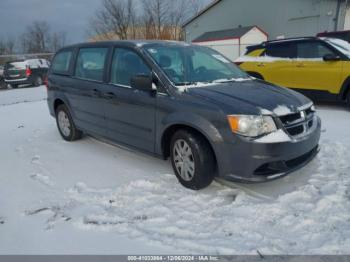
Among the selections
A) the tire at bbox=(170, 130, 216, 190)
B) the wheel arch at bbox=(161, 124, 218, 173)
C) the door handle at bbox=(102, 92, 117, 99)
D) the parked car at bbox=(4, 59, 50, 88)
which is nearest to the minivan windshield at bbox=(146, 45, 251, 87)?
the wheel arch at bbox=(161, 124, 218, 173)

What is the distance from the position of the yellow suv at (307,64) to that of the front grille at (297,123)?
4.01 metres

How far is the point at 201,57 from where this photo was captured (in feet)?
14.0

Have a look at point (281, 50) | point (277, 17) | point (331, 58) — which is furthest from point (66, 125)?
point (277, 17)

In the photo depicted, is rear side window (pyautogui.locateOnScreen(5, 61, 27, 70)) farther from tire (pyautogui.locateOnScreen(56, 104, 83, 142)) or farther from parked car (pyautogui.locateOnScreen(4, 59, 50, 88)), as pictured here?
tire (pyautogui.locateOnScreen(56, 104, 83, 142))

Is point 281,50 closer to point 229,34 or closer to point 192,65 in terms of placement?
point 192,65

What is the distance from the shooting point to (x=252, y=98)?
328 cm

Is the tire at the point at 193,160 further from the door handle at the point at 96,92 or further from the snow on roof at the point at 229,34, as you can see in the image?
the snow on roof at the point at 229,34

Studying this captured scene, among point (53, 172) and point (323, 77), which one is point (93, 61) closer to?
point (53, 172)

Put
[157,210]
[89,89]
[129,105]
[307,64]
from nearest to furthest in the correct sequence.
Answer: [157,210]
[129,105]
[89,89]
[307,64]

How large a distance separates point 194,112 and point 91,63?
7.35 feet

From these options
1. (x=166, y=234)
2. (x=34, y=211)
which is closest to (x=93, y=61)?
(x=34, y=211)

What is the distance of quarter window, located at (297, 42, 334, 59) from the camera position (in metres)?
7.13

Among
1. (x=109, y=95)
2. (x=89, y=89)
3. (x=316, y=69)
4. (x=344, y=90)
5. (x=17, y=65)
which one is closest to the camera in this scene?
(x=109, y=95)

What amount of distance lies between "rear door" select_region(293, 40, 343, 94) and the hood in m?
3.85
